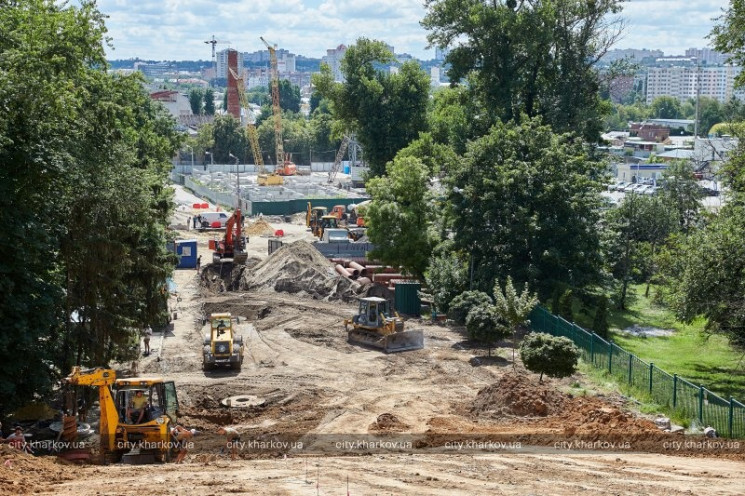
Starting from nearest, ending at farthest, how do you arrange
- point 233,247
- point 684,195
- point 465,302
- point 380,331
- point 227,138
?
point 380,331, point 465,302, point 233,247, point 684,195, point 227,138

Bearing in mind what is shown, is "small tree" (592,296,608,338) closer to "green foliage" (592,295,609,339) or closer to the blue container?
"green foliage" (592,295,609,339)

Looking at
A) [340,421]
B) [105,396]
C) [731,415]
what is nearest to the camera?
[105,396]

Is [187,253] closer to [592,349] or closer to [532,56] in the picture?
[532,56]

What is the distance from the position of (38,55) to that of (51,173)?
342cm

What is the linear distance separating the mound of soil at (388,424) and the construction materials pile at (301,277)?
2371 centimetres

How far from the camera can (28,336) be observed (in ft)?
80.3

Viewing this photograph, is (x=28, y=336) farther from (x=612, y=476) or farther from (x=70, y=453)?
(x=612, y=476)

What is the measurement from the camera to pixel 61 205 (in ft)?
89.7

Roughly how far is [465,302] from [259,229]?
1843 inches

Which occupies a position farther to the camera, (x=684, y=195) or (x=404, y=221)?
(x=684, y=195)

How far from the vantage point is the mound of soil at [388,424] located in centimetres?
2652

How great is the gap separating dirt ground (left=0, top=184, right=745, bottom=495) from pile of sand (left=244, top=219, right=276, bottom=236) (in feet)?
127

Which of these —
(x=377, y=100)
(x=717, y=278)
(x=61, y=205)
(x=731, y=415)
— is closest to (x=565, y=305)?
(x=717, y=278)

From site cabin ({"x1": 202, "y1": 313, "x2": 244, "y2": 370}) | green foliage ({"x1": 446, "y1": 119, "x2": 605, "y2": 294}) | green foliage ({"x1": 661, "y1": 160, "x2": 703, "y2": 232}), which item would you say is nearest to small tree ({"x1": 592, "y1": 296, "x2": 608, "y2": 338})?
green foliage ({"x1": 446, "y1": 119, "x2": 605, "y2": 294})
